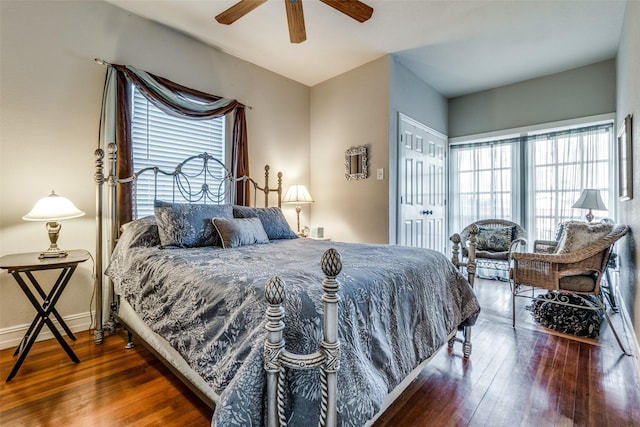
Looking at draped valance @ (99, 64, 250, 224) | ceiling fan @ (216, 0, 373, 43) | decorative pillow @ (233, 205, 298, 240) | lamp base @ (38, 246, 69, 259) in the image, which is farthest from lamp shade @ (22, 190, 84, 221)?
ceiling fan @ (216, 0, 373, 43)

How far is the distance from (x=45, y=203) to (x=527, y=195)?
207 inches

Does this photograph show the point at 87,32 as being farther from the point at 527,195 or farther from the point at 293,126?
the point at 527,195

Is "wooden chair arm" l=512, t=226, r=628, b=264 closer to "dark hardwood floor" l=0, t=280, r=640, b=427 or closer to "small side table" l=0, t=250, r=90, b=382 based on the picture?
"dark hardwood floor" l=0, t=280, r=640, b=427

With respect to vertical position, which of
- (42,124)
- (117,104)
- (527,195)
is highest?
(117,104)

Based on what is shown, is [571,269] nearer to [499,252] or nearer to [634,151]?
[634,151]

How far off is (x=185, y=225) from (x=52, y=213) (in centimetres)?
84

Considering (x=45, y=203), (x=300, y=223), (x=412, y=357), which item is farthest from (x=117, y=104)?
(x=412, y=357)

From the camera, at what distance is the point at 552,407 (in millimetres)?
1581

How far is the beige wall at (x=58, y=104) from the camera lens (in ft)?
7.38

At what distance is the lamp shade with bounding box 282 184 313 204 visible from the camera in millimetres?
3867

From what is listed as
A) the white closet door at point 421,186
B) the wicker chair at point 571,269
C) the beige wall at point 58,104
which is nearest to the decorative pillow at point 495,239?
the white closet door at point 421,186

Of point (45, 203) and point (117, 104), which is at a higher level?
point (117, 104)

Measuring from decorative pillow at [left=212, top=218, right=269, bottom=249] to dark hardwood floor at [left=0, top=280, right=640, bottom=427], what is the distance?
940mm

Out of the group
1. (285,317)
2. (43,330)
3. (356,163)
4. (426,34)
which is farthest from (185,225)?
(426,34)
